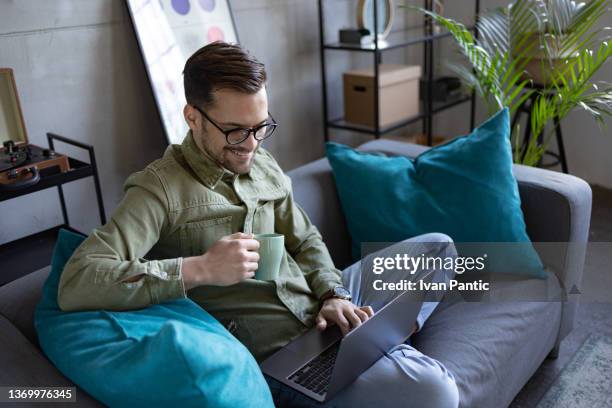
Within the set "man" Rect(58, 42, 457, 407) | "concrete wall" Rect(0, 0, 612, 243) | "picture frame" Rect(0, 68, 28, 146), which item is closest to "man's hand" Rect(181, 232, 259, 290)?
"man" Rect(58, 42, 457, 407)

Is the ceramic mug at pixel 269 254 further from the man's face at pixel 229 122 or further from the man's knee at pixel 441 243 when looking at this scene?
the man's knee at pixel 441 243

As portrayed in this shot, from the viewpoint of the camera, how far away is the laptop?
3.70ft

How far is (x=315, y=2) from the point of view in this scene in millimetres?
2949

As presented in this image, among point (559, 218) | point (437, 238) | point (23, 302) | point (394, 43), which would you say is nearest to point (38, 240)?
point (23, 302)

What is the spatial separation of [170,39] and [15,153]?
0.80 meters

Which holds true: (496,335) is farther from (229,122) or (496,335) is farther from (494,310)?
(229,122)

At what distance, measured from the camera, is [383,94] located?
2891 mm

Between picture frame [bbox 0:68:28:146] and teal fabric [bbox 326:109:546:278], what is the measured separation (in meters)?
0.97

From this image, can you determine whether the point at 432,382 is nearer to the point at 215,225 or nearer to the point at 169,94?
the point at 215,225

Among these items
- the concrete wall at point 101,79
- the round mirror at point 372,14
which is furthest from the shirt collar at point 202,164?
the round mirror at point 372,14

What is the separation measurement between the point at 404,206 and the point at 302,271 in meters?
0.46

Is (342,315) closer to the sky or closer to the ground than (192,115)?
closer to the ground

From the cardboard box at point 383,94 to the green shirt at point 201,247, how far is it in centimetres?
143

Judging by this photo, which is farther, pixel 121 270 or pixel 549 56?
pixel 549 56
